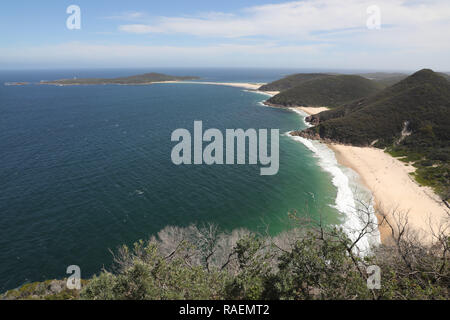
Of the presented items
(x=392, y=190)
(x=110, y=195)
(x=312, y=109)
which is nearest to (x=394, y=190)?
(x=392, y=190)

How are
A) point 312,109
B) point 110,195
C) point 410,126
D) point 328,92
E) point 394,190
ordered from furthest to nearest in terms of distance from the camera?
point 328,92, point 312,109, point 410,126, point 394,190, point 110,195

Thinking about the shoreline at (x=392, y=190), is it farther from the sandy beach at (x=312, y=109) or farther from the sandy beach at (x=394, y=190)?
the sandy beach at (x=312, y=109)

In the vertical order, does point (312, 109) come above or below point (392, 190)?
above

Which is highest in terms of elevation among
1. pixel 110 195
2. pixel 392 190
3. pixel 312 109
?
pixel 312 109

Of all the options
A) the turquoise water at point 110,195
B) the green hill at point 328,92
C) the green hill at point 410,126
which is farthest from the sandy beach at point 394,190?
the green hill at point 328,92

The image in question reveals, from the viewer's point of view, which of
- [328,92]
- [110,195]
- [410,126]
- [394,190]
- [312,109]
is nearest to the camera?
[110,195]

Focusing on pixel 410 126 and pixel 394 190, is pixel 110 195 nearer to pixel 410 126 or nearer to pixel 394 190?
pixel 394 190
